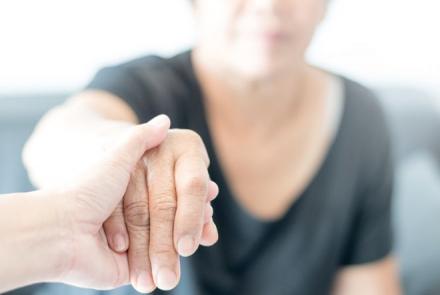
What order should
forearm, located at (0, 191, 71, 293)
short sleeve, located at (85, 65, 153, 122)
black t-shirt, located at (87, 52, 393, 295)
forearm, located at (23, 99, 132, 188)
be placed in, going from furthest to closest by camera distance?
black t-shirt, located at (87, 52, 393, 295) → short sleeve, located at (85, 65, 153, 122) → forearm, located at (23, 99, 132, 188) → forearm, located at (0, 191, 71, 293)

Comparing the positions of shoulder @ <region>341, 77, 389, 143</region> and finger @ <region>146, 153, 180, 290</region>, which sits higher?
finger @ <region>146, 153, 180, 290</region>

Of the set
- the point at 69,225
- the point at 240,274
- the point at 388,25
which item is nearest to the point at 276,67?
the point at 240,274

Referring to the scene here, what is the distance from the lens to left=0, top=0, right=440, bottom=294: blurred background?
1.17 m

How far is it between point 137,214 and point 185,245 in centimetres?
5

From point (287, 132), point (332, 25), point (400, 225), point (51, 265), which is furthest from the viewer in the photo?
point (332, 25)

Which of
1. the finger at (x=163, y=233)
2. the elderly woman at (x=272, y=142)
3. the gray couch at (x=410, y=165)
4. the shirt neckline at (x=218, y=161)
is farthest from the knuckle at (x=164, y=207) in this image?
the gray couch at (x=410, y=165)

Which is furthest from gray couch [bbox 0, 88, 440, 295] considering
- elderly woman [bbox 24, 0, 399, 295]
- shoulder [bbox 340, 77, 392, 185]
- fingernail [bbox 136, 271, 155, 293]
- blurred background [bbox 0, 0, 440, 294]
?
fingernail [bbox 136, 271, 155, 293]

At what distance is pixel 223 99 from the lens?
2.83ft

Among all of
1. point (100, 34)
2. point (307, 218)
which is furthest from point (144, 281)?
point (100, 34)

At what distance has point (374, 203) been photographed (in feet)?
2.91

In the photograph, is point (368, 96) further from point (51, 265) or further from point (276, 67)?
point (51, 265)

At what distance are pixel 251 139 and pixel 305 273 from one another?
22cm

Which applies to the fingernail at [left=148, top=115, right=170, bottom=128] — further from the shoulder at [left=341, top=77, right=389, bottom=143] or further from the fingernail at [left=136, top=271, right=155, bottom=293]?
the shoulder at [left=341, top=77, right=389, bottom=143]

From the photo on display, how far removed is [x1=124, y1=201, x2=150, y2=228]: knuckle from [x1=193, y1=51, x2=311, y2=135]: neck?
1.21ft
